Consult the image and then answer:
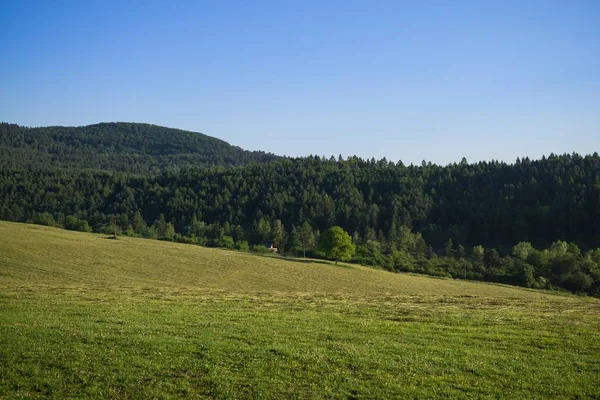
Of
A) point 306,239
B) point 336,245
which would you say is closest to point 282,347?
point 336,245

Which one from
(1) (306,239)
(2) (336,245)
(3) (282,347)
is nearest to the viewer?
(3) (282,347)

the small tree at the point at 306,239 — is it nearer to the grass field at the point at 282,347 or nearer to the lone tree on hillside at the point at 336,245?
the lone tree on hillside at the point at 336,245

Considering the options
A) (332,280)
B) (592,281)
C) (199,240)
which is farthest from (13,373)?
(199,240)

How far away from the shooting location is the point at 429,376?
15.8 m

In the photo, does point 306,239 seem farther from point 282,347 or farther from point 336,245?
point 282,347

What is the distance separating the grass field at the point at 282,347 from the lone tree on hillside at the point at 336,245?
49941 millimetres

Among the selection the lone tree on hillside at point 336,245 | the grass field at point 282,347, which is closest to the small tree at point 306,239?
the lone tree on hillside at point 336,245

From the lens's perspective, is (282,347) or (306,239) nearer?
→ (282,347)

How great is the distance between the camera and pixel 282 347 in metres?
18.6

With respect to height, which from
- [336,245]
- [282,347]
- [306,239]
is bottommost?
[282,347]

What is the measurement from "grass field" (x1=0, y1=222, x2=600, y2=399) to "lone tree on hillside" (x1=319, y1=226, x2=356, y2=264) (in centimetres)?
4994

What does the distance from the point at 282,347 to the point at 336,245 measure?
69.9 meters

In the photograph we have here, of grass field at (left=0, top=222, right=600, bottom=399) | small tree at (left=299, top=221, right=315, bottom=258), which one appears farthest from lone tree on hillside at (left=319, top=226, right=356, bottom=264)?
grass field at (left=0, top=222, right=600, bottom=399)

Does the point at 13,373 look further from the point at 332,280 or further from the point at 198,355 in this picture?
the point at 332,280
